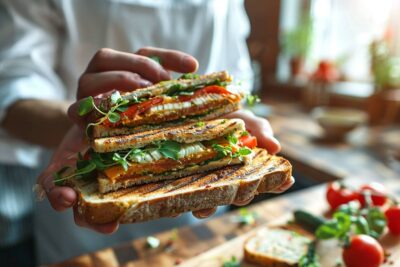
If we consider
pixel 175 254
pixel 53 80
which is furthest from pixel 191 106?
pixel 53 80

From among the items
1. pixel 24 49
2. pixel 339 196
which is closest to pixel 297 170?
pixel 339 196

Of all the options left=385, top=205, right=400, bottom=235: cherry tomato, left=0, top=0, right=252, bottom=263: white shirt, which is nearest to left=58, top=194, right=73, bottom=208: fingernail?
left=0, top=0, right=252, bottom=263: white shirt

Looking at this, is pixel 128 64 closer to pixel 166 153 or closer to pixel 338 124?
pixel 166 153

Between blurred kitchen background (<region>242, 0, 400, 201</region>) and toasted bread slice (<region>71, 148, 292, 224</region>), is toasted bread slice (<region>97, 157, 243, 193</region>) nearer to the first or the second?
toasted bread slice (<region>71, 148, 292, 224</region>)

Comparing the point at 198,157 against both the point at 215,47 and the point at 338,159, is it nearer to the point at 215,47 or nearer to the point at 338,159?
the point at 215,47

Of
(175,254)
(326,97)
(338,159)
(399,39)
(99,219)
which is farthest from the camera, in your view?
(326,97)

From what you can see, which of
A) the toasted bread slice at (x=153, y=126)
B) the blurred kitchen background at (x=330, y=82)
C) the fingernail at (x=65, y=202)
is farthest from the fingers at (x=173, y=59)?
the blurred kitchen background at (x=330, y=82)

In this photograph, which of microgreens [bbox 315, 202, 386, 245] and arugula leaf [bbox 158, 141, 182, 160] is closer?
arugula leaf [bbox 158, 141, 182, 160]
